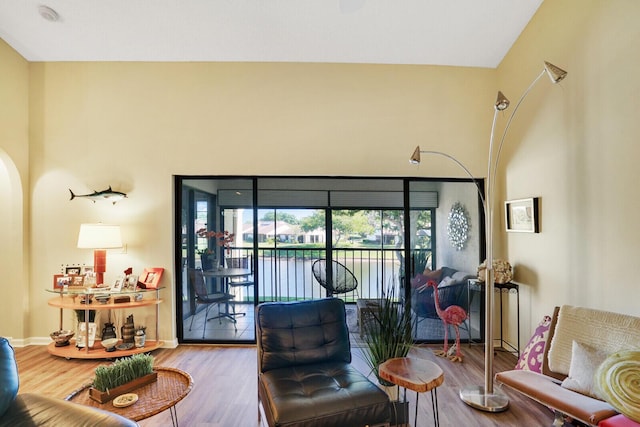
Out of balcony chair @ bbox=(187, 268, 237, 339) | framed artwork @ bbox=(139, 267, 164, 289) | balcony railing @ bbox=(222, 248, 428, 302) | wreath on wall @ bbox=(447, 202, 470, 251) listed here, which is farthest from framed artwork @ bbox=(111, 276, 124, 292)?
wreath on wall @ bbox=(447, 202, 470, 251)

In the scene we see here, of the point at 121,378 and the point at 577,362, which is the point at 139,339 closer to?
the point at 121,378

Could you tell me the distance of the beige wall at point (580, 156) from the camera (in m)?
2.26

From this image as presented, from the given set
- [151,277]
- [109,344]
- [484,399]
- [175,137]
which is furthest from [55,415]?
[175,137]

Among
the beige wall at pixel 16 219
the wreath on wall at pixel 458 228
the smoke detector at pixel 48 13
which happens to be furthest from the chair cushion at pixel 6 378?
the wreath on wall at pixel 458 228

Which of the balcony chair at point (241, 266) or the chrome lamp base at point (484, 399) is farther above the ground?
the balcony chair at point (241, 266)

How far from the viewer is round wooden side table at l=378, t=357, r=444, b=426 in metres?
1.82

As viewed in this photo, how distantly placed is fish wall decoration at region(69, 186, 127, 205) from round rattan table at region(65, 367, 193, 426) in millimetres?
2340

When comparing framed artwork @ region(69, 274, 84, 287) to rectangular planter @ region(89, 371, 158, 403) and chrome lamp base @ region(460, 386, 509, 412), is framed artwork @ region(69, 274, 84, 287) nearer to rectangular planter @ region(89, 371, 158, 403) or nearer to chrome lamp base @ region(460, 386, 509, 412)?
rectangular planter @ region(89, 371, 158, 403)

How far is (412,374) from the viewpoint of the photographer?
75.5 inches

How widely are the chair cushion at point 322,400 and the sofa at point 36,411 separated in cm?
72

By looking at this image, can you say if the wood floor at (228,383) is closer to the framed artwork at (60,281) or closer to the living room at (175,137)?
the living room at (175,137)

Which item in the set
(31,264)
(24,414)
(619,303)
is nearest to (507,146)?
(619,303)

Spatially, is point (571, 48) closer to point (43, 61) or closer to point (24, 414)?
point (24, 414)

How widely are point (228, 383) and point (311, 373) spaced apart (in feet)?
3.91
